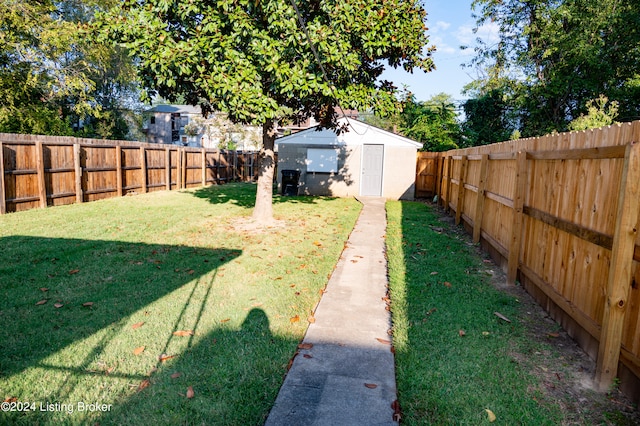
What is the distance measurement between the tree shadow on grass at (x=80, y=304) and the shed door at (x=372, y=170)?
Answer: 36.6 feet

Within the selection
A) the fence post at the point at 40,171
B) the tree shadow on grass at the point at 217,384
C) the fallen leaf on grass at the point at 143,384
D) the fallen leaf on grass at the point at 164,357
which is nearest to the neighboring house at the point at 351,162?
the fence post at the point at 40,171

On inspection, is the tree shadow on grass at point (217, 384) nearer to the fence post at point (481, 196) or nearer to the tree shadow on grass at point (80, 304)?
the tree shadow on grass at point (80, 304)

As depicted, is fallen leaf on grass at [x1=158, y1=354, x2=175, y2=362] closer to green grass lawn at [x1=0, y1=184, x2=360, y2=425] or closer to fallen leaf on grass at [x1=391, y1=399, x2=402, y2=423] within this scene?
green grass lawn at [x1=0, y1=184, x2=360, y2=425]

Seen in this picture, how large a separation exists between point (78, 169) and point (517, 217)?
11.6 metres

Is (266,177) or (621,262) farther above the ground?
(266,177)

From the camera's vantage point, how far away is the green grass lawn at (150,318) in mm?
2488

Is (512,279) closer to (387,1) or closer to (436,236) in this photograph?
(436,236)

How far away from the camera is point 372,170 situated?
16.8 m

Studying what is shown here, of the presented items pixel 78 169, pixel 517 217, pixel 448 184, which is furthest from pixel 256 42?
pixel 448 184

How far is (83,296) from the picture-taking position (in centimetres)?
421

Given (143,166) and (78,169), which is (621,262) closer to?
(78,169)

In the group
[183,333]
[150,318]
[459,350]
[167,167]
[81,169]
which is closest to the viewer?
[459,350]

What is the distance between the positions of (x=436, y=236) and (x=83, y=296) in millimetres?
6701

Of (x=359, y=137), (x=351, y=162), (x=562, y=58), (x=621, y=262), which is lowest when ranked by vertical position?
(x=621, y=262)
